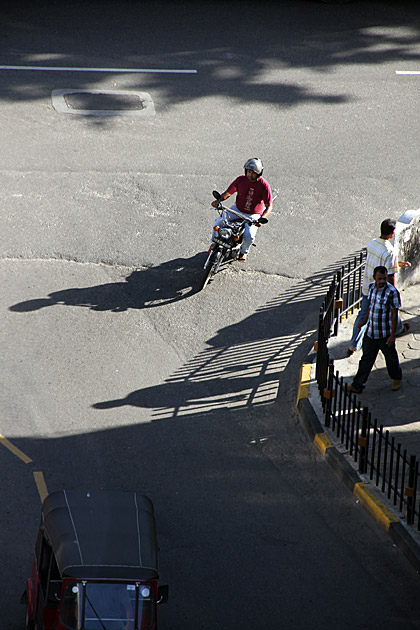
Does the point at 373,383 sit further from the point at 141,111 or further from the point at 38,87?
the point at 38,87

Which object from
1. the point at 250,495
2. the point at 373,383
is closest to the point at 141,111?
the point at 373,383

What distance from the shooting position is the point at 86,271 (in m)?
13.1

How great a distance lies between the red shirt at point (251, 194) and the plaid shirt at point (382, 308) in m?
3.50

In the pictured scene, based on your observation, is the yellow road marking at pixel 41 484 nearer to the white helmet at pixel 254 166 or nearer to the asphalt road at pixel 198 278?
the asphalt road at pixel 198 278

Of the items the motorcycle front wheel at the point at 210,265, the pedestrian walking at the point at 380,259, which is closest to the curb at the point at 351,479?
the pedestrian walking at the point at 380,259

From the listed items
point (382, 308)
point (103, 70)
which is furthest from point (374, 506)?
point (103, 70)

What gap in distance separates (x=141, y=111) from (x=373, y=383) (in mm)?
8843

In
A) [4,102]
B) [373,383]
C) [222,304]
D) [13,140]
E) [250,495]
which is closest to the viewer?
[250,495]

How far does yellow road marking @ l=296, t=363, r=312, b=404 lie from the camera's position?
431 inches

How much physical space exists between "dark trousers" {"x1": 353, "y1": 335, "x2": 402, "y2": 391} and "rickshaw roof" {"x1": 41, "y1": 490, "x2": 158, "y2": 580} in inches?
161

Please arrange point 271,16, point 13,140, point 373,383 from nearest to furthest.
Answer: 1. point 373,383
2. point 13,140
3. point 271,16

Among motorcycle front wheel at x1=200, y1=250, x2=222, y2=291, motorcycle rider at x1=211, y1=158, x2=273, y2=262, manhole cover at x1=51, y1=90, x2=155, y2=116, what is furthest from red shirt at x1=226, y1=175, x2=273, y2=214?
manhole cover at x1=51, y1=90, x2=155, y2=116

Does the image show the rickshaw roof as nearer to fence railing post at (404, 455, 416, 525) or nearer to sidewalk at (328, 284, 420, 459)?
fence railing post at (404, 455, 416, 525)

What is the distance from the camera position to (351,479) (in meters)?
9.59
